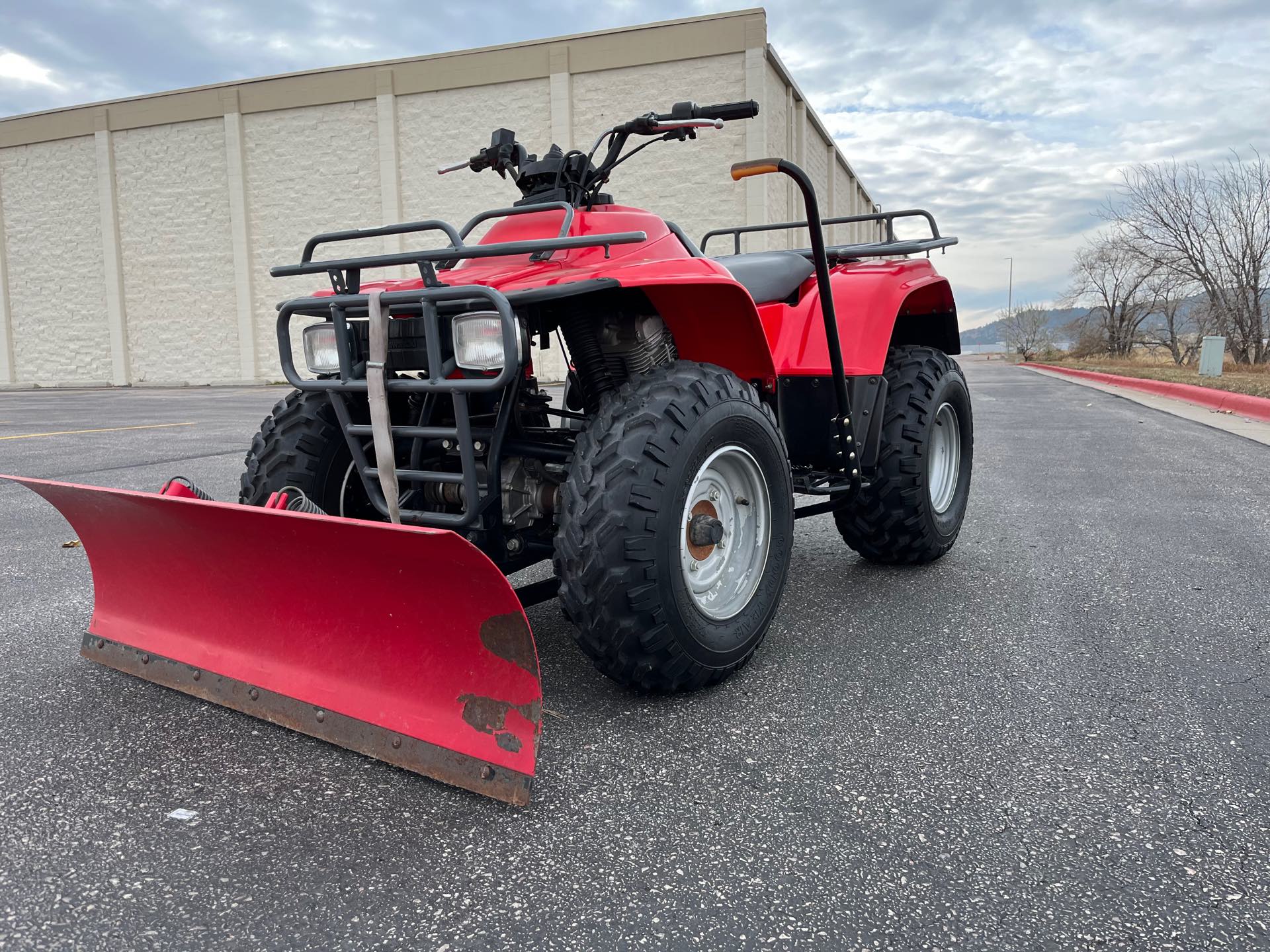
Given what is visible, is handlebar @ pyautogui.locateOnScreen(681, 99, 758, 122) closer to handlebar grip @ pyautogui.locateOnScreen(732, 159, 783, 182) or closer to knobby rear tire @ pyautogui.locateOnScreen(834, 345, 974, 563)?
handlebar grip @ pyautogui.locateOnScreen(732, 159, 783, 182)

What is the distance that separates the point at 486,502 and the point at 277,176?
97.1 feet

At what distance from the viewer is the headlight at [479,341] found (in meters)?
2.45

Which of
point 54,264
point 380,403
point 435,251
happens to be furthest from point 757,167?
point 54,264

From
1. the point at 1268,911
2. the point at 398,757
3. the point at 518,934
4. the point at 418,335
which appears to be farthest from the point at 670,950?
the point at 418,335

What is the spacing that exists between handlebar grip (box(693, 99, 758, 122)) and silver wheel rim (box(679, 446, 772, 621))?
114 cm

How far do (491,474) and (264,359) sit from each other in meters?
29.9

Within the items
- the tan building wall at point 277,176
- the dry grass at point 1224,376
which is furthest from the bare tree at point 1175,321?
the tan building wall at point 277,176

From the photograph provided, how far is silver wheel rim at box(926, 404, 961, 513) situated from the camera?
4.66m

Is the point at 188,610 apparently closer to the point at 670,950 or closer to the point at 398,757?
the point at 398,757

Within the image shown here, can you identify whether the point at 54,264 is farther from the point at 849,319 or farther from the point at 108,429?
the point at 849,319

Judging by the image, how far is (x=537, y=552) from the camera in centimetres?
303

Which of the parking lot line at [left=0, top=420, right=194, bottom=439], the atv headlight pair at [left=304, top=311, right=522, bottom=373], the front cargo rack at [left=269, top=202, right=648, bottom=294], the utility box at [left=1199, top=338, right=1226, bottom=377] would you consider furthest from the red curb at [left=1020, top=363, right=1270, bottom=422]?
the parking lot line at [left=0, top=420, right=194, bottom=439]

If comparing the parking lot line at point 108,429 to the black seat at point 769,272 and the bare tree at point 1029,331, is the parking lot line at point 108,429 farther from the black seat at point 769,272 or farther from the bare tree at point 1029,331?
the bare tree at point 1029,331

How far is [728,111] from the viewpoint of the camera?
3.17 m
